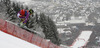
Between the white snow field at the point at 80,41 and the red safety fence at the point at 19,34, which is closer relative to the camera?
the red safety fence at the point at 19,34

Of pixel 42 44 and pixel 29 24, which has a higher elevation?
pixel 42 44

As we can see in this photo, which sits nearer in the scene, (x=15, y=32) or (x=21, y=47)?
(x=21, y=47)

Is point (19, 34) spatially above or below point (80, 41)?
above

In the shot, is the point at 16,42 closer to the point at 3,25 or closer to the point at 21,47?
the point at 21,47

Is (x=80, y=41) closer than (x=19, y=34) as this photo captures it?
No

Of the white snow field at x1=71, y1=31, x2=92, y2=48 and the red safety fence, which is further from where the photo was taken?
the white snow field at x1=71, y1=31, x2=92, y2=48

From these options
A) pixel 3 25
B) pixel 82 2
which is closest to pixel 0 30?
pixel 3 25

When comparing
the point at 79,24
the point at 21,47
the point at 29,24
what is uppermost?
the point at 21,47

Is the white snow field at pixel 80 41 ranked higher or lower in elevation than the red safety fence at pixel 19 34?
lower

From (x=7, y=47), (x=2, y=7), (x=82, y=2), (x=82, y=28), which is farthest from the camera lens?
(x=82, y=2)

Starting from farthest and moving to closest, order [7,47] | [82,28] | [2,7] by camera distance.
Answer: [82,28] < [2,7] < [7,47]

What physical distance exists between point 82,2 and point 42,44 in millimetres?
73485

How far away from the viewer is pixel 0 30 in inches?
168

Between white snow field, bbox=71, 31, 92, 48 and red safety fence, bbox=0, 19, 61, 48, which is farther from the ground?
red safety fence, bbox=0, 19, 61, 48
